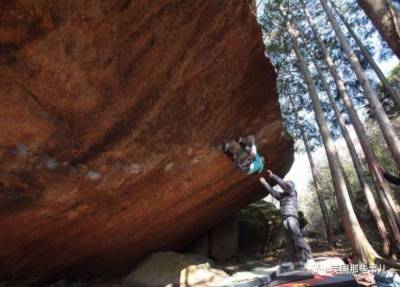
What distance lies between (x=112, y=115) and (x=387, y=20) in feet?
14.2

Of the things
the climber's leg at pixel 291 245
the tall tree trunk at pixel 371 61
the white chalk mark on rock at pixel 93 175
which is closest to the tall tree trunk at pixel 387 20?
the climber's leg at pixel 291 245

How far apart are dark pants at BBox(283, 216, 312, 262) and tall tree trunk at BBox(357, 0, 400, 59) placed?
4695 millimetres

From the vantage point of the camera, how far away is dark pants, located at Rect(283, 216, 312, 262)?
23.2 feet

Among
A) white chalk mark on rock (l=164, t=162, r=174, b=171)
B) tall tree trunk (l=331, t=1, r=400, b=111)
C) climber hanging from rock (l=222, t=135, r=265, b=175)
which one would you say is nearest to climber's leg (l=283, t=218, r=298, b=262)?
climber hanging from rock (l=222, t=135, r=265, b=175)

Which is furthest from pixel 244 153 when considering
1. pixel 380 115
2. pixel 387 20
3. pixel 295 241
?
pixel 387 20

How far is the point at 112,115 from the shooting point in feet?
18.9

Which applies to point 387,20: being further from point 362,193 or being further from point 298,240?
point 362,193

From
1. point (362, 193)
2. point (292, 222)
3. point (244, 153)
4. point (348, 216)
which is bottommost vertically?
point (292, 222)

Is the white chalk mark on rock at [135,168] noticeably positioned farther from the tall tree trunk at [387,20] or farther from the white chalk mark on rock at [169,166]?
the tall tree trunk at [387,20]

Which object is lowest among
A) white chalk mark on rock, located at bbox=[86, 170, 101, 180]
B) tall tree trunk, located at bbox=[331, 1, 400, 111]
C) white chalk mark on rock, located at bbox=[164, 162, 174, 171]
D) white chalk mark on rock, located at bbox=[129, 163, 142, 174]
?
white chalk mark on rock, located at bbox=[86, 170, 101, 180]

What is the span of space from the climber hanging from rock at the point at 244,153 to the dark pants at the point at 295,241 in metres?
1.47

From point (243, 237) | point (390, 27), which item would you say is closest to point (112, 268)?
point (243, 237)

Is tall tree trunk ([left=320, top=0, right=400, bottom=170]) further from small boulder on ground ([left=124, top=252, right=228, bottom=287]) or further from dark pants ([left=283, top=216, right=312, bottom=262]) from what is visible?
small boulder on ground ([left=124, top=252, right=228, bottom=287])

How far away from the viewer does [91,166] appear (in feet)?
20.4
